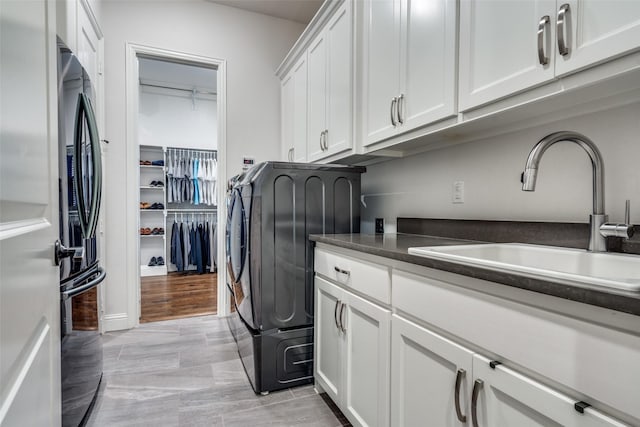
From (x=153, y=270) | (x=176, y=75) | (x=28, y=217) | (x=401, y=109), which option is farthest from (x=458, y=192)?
(x=153, y=270)

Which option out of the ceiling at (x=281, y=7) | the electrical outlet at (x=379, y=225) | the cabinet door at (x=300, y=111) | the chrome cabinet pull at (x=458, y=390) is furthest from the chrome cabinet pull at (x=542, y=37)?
the ceiling at (x=281, y=7)

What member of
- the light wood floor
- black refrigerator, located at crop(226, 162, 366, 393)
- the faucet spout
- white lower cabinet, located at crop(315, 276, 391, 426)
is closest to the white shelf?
the light wood floor

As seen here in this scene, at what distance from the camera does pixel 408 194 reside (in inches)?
82.2

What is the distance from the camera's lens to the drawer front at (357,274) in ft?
4.17

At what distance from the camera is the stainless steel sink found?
66cm

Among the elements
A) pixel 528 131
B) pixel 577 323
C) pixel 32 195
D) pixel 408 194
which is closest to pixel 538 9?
pixel 528 131

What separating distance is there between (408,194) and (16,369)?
192 centimetres

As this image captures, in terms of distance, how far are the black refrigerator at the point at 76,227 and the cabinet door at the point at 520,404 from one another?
4.99 ft

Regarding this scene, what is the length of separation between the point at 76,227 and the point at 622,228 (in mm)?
2024

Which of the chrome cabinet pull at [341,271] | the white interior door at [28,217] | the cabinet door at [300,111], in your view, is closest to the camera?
the white interior door at [28,217]

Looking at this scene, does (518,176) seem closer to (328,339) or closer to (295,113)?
(328,339)

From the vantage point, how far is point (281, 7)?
331cm

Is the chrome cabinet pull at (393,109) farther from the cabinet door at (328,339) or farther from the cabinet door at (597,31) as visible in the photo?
the cabinet door at (328,339)

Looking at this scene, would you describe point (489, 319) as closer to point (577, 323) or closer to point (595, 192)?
point (577, 323)
